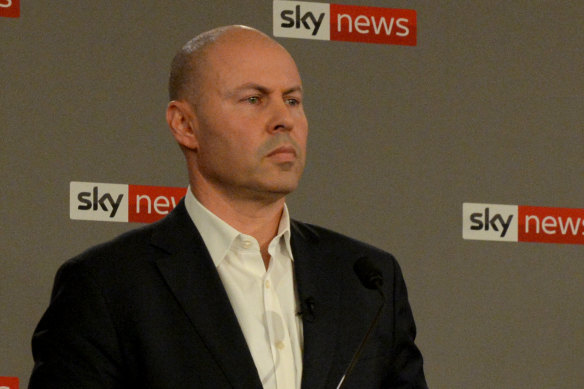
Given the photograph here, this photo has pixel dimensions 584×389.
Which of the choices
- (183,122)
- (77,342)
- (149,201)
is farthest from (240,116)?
(149,201)

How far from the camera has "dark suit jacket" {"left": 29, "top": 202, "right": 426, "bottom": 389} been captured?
199 centimetres

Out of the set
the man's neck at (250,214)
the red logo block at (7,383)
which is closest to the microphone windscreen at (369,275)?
the man's neck at (250,214)

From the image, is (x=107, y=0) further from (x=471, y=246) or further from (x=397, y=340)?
(x=397, y=340)

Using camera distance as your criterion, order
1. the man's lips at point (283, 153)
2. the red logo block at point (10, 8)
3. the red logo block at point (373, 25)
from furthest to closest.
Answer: the red logo block at point (373, 25) < the red logo block at point (10, 8) < the man's lips at point (283, 153)

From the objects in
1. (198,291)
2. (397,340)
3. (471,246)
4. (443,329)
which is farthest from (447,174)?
(198,291)

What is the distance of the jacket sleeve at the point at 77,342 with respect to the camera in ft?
6.41

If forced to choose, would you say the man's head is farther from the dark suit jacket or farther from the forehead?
the dark suit jacket

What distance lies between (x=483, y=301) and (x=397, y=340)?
1653 millimetres

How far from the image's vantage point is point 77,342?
1.98 m

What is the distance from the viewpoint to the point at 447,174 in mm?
3838

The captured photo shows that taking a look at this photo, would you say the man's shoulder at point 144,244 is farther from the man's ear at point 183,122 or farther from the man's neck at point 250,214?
the man's ear at point 183,122

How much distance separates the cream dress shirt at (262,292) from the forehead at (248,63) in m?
0.30

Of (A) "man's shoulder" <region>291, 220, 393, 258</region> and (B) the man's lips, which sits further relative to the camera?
(A) "man's shoulder" <region>291, 220, 393, 258</region>

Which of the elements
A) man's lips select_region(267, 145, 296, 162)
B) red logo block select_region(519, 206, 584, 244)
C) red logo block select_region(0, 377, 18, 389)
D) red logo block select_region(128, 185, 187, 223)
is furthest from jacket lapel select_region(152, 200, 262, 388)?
red logo block select_region(519, 206, 584, 244)
